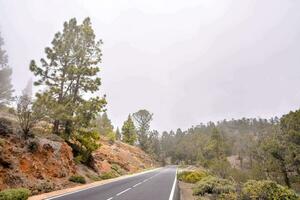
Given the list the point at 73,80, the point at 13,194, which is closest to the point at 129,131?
the point at 73,80

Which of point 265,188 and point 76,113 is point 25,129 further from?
point 265,188

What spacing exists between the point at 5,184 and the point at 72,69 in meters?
13.5

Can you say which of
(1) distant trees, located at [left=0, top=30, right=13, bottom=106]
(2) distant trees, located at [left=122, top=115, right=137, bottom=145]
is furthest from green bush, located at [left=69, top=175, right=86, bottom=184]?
(2) distant trees, located at [left=122, top=115, right=137, bottom=145]

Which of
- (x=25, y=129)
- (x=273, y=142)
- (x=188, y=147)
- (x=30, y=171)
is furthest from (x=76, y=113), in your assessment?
(x=188, y=147)

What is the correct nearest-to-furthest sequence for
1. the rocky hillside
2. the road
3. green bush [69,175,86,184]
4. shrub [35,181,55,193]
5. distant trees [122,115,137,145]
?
1. the road
2. the rocky hillside
3. shrub [35,181,55,193]
4. green bush [69,175,86,184]
5. distant trees [122,115,137,145]

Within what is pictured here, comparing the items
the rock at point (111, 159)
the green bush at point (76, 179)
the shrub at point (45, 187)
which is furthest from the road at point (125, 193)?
the rock at point (111, 159)

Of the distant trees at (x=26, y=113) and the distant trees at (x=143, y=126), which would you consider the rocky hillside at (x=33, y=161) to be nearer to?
the distant trees at (x=26, y=113)

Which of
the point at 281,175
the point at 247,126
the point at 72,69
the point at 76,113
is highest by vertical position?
the point at 247,126

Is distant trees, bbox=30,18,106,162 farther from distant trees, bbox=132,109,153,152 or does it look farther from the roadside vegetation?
distant trees, bbox=132,109,153,152

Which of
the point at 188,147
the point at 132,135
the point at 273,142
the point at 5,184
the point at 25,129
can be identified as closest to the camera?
the point at 5,184

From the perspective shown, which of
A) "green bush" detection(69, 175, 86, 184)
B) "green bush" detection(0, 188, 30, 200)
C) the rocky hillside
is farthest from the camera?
"green bush" detection(69, 175, 86, 184)

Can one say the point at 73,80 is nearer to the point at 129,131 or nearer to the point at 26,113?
the point at 26,113

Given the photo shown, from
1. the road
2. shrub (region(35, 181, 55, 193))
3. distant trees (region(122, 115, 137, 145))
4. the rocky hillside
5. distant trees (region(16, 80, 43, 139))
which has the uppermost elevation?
distant trees (region(122, 115, 137, 145))

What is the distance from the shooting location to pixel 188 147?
130750mm
